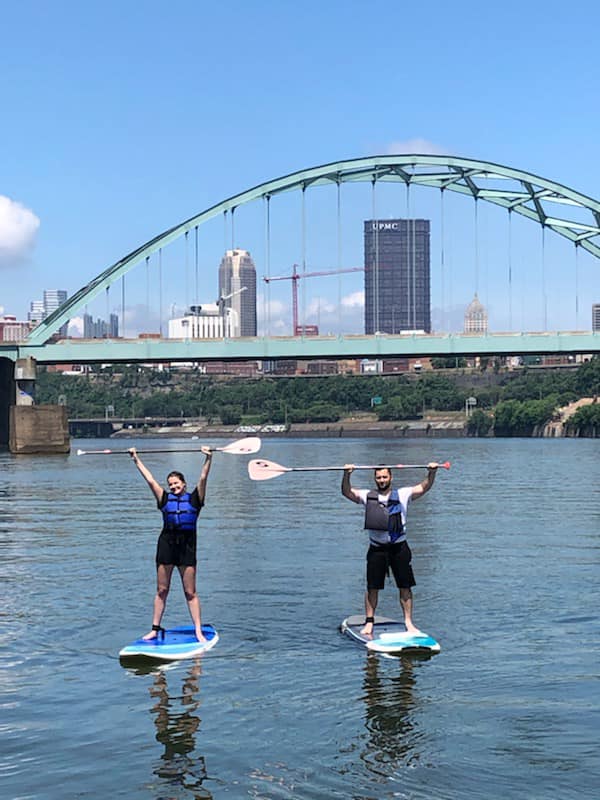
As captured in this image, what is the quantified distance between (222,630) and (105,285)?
235 feet

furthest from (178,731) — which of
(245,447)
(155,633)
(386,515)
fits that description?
(245,447)

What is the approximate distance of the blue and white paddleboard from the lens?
477 inches

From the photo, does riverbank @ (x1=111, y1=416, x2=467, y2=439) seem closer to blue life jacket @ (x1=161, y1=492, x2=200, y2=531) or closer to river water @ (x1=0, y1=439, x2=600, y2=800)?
river water @ (x1=0, y1=439, x2=600, y2=800)

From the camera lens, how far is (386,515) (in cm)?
1269

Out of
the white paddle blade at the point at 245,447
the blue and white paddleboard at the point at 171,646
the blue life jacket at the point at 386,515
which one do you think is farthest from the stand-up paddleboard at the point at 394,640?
the white paddle blade at the point at 245,447

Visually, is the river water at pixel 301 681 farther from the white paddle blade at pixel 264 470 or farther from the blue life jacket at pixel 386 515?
the white paddle blade at pixel 264 470

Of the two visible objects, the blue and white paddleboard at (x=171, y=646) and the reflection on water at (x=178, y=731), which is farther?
the blue and white paddleboard at (x=171, y=646)

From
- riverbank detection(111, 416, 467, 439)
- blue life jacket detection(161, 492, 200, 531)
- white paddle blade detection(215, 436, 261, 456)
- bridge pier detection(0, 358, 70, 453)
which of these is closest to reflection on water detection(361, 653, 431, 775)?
blue life jacket detection(161, 492, 200, 531)

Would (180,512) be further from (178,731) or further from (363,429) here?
(363,429)

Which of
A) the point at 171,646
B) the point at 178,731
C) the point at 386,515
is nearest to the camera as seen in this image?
the point at 178,731

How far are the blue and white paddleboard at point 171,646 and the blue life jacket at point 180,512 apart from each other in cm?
103

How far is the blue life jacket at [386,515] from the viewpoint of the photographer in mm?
12703

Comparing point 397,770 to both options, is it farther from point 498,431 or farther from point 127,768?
point 498,431

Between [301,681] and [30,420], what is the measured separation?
222 feet
